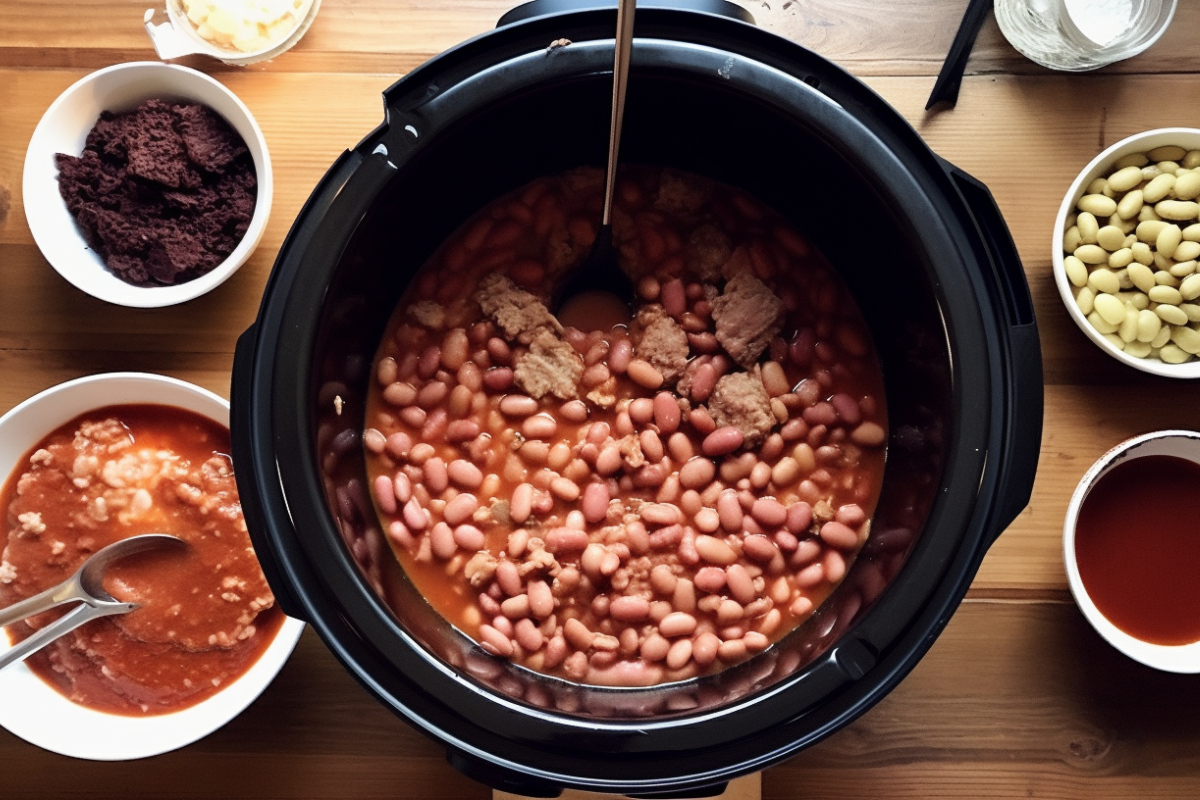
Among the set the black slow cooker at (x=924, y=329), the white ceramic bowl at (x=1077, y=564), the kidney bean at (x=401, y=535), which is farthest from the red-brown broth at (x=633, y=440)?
the white ceramic bowl at (x=1077, y=564)

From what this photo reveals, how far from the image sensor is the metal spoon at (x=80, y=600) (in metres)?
1.23

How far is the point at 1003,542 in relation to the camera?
1.39m

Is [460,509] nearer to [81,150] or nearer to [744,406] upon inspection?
[744,406]

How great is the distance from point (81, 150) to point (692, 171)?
0.90 metres

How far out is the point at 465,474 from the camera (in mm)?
1356

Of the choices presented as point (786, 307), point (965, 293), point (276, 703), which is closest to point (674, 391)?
point (786, 307)

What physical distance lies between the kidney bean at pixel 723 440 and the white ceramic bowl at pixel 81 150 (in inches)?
27.6

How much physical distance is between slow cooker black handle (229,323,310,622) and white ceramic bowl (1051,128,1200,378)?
3.65 feet

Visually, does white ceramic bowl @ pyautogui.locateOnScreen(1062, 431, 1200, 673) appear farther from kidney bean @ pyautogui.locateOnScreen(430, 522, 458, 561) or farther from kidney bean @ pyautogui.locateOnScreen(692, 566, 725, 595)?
kidney bean @ pyautogui.locateOnScreen(430, 522, 458, 561)

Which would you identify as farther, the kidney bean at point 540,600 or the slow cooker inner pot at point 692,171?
the kidney bean at point 540,600

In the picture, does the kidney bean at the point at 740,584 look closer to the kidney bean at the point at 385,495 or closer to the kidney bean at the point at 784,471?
the kidney bean at the point at 784,471

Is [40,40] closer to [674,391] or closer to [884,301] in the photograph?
[674,391]

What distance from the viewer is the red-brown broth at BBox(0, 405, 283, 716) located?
1329 millimetres

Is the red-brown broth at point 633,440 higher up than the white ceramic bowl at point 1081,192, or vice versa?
the red-brown broth at point 633,440
